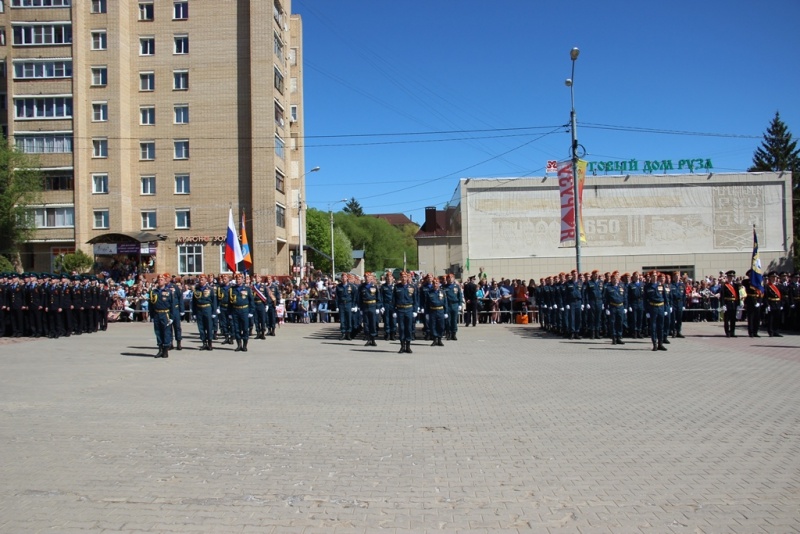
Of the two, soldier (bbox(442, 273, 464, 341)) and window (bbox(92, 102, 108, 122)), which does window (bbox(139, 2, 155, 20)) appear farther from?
soldier (bbox(442, 273, 464, 341))

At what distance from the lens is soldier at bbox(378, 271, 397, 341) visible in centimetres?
2063

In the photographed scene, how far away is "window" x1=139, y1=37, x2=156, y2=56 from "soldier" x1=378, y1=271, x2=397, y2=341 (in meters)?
35.6

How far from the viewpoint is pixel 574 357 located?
15805 millimetres

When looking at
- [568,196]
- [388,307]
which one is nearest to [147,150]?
[568,196]

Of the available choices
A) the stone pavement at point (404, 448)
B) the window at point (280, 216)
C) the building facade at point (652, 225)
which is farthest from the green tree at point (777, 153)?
the stone pavement at point (404, 448)

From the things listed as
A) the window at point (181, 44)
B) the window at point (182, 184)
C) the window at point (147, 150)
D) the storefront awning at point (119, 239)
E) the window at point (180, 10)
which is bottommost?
the storefront awning at point (119, 239)

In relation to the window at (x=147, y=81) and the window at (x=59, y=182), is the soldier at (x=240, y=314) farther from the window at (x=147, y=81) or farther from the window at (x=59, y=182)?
the window at (x=59, y=182)

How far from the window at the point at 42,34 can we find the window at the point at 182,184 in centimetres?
1194

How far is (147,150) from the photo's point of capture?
48.8 metres

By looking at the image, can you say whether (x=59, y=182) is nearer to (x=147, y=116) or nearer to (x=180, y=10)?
(x=147, y=116)

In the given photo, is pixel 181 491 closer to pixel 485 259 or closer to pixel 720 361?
pixel 720 361

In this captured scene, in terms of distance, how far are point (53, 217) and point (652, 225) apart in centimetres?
4168

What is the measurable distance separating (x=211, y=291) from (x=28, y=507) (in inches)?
524

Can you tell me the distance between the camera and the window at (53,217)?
48656 mm
